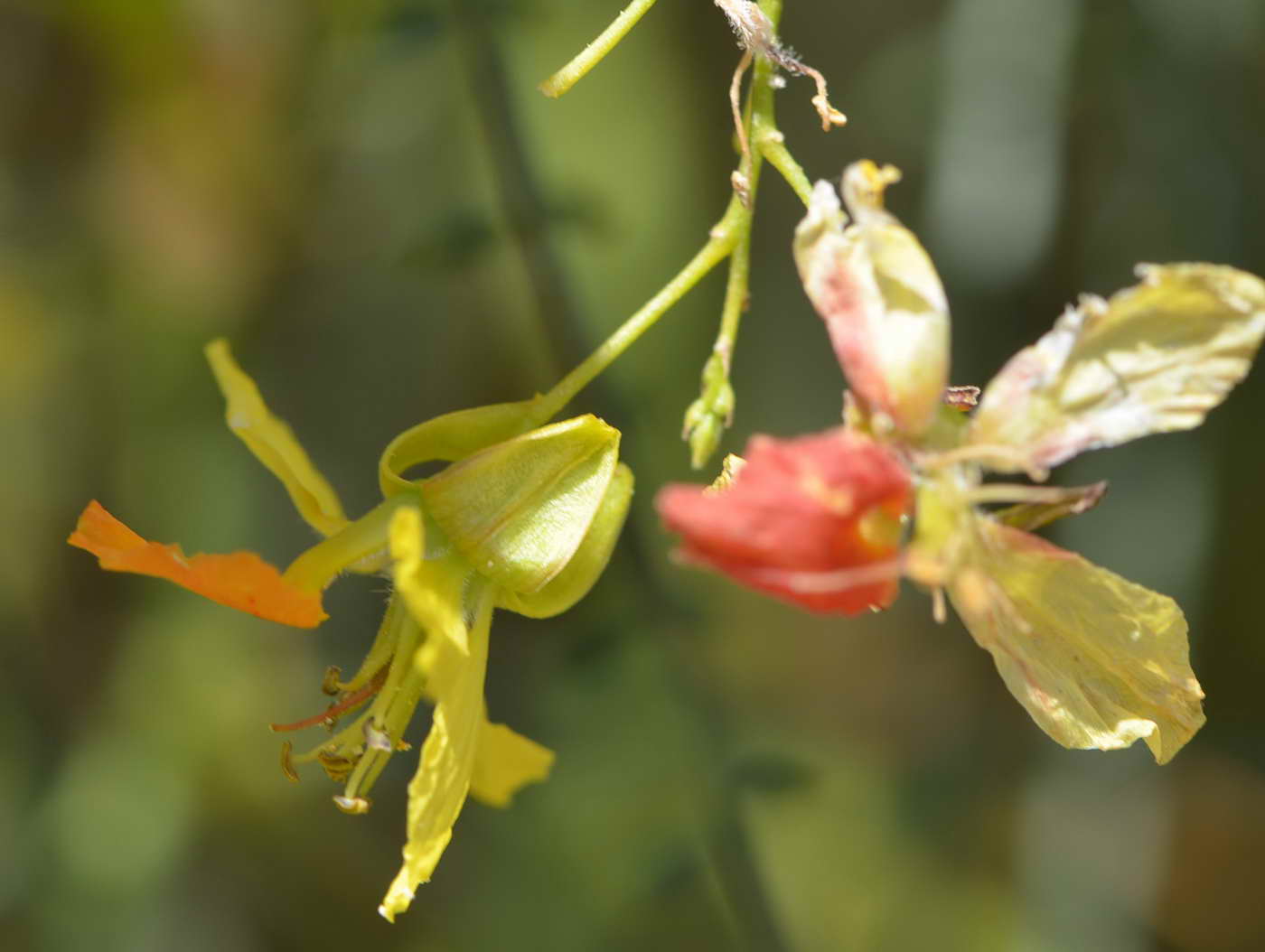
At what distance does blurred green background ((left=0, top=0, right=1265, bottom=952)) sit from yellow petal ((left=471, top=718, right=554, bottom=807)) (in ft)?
2.46

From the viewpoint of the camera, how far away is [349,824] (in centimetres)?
293

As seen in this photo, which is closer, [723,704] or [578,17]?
[578,17]

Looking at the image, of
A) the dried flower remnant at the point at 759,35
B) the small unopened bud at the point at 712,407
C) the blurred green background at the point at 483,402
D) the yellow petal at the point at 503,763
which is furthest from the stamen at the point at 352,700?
the blurred green background at the point at 483,402

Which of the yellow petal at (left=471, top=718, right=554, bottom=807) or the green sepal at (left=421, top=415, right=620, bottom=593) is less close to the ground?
the green sepal at (left=421, top=415, right=620, bottom=593)

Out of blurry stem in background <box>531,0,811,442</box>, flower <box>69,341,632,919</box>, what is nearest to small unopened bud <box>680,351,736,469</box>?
blurry stem in background <box>531,0,811,442</box>

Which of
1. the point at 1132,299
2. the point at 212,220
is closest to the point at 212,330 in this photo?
the point at 212,220

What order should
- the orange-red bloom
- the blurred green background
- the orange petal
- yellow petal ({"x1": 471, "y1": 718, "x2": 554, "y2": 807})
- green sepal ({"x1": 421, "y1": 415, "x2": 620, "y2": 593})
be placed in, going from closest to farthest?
1. the orange-red bloom
2. the orange petal
3. green sepal ({"x1": 421, "y1": 415, "x2": 620, "y2": 593})
4. yellow petal ({"x1": 471, "y1": 718, "x2": 554, "y2": 807})
5. the blurred green background

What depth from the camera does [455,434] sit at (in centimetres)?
149

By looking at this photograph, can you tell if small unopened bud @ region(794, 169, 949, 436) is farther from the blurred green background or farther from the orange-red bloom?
the blurred green background

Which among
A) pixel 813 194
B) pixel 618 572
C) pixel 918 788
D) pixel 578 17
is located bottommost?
pixel 918 788

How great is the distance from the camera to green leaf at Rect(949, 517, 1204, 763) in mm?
1295

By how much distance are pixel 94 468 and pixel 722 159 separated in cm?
142

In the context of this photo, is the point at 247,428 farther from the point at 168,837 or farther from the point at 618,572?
the point at 168,837

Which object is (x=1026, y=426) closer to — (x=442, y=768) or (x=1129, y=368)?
(x=1129, y=368)
